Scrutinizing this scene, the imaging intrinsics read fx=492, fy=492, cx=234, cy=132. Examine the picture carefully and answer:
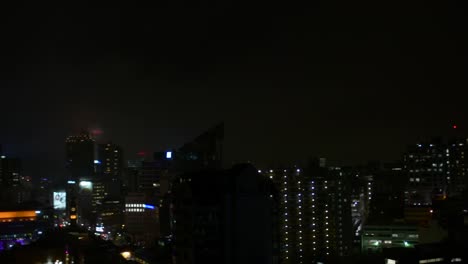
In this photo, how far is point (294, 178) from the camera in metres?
Result: 25.4

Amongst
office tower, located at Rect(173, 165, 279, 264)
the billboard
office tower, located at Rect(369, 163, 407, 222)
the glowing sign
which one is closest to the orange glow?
the glowing sign

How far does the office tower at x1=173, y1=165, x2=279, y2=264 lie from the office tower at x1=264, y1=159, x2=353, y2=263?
13226 mm

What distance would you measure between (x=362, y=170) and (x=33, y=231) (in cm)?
2780

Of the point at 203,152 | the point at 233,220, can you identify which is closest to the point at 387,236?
the point at 203,152

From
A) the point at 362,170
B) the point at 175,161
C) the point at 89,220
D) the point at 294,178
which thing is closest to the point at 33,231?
the point at 89,220

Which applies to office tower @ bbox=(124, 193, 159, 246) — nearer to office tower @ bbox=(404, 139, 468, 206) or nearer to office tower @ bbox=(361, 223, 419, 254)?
office tower @ bbox=(361, 223, 419, 254)

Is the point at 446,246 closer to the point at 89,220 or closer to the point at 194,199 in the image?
the point at 194,199

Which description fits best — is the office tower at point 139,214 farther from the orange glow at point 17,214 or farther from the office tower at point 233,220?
the office tower at point 233,220

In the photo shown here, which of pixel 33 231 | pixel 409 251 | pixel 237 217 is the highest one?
pixel 237 217

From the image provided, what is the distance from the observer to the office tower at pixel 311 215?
22.9m

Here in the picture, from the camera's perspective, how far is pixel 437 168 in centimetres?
3503

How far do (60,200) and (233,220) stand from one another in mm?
45783

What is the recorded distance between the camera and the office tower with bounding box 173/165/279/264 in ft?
29.3

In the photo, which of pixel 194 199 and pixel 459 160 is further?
pixel 459 160
